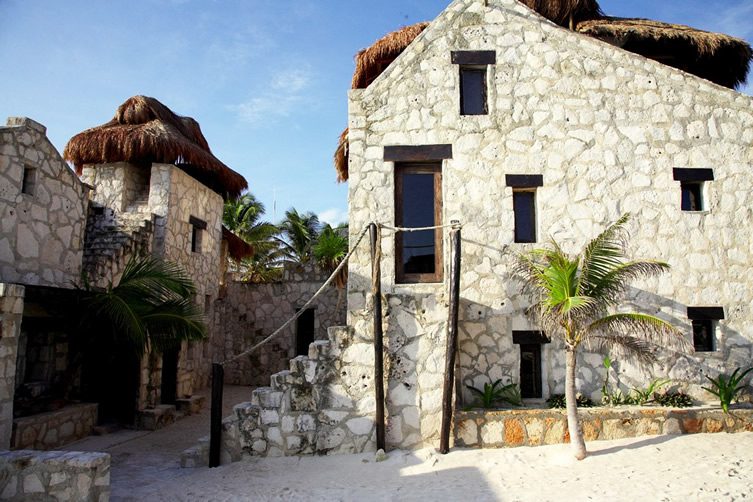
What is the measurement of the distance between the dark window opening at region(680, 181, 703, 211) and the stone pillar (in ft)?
31.9

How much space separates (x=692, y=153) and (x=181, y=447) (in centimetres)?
982

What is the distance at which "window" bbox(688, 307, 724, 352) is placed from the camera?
845cm

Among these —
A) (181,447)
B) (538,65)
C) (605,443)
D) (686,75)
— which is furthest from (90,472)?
(686,75)

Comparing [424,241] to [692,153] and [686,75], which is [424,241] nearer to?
[692,153]

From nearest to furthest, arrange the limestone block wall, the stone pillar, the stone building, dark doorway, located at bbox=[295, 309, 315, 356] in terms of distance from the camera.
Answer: the stone pillar < the limestone block wall < the stone building < dark doorway, located at bbox=[295, 309, 315, 356]

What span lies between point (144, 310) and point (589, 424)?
6.96m

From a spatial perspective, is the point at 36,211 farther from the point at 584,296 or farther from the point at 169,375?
the point at 584,296

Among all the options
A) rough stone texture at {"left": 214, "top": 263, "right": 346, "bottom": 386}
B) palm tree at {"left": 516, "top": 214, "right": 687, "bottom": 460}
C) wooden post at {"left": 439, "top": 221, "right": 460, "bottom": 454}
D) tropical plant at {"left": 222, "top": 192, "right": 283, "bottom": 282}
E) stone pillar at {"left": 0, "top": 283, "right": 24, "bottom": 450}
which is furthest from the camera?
tropical plant at {"left": 222, "top": 192, "right": 283, "bottom": 282}

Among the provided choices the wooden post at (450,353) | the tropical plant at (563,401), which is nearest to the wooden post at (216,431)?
the wooden post at (450,353)

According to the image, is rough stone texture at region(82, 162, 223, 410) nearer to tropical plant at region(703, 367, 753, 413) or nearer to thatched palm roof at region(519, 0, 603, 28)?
thatched palm roof at region(519, 0, 603, 28)

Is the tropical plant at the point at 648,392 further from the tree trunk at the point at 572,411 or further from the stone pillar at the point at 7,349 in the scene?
the stone pillar at the point at 7,349

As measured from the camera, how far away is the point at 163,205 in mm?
11898

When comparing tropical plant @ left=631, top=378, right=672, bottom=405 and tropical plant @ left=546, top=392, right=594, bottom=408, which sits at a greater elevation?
tropical plant @ left=631, top=378, right=672, bottom=405

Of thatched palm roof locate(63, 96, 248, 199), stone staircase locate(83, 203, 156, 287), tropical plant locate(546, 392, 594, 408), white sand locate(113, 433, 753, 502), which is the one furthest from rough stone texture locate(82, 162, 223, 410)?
tropical plant locate(546, 392, 594, 408)
